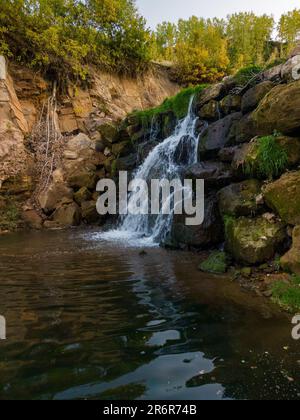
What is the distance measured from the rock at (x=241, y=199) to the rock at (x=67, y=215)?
769 cm

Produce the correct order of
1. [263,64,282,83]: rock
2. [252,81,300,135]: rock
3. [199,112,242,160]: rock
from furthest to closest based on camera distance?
[199,112,242,160]: rock, [263,64,282,83]: rock, [252,81,300,135]: rock

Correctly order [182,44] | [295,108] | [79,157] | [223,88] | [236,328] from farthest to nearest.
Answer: [182,44] < [79,157] < [223,88] < [295,108] < [236,328]

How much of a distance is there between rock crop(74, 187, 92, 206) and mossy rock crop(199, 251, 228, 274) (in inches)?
345

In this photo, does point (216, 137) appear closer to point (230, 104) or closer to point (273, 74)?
point (230, 104)

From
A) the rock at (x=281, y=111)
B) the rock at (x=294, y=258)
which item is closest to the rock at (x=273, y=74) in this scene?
the rock at (x=281, y=111)

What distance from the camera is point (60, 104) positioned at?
709 inches

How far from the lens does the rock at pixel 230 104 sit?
957 cm

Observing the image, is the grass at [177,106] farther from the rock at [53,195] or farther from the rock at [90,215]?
the rock at [53,195]

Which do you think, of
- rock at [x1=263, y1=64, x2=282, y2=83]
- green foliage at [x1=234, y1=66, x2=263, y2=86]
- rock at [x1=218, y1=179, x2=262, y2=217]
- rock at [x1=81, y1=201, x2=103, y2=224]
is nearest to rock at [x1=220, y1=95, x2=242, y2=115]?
green foliage at [x1=234, y1=66, x2=263, y2=86]

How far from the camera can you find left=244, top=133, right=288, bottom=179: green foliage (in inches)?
248

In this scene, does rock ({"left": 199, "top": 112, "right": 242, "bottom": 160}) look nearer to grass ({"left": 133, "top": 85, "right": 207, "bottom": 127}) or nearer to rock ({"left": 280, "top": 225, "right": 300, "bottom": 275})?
grass ({"left": 133, "top": 85, "right": 207, "bottom": 127})
